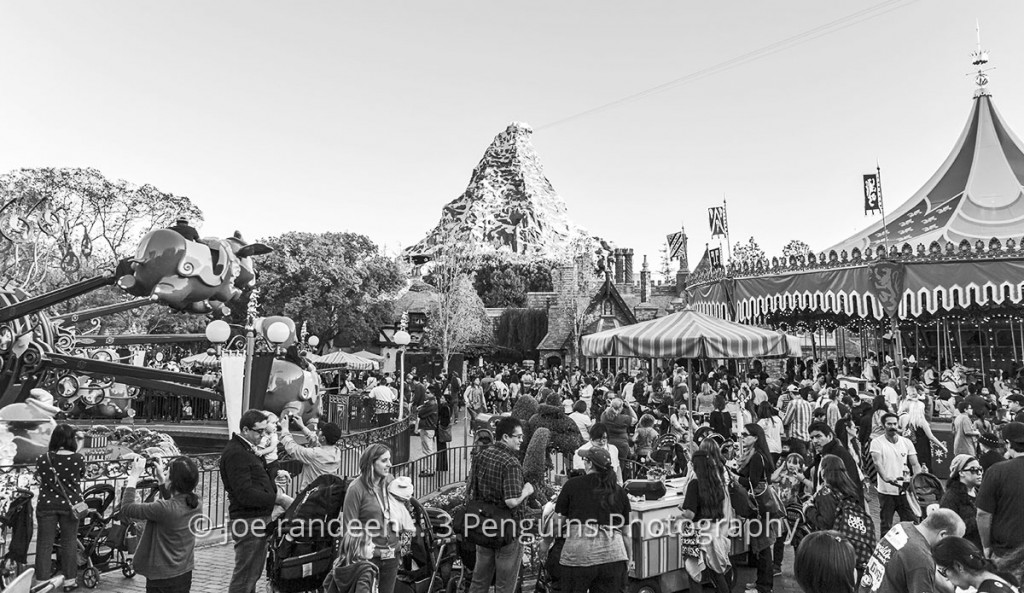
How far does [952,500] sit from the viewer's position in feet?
17.4

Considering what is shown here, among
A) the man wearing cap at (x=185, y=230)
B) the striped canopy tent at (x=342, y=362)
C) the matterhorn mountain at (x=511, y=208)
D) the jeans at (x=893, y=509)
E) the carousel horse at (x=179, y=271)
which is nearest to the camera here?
the jeans at (x=893, y=509)

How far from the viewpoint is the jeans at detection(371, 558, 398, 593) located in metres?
4.54

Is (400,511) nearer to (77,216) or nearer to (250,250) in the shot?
(250,250)

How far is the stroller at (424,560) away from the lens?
5176 mm

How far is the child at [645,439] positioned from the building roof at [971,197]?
8.01 metres

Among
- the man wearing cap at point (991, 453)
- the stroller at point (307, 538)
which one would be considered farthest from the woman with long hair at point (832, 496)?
the stroller at point (307, 538)

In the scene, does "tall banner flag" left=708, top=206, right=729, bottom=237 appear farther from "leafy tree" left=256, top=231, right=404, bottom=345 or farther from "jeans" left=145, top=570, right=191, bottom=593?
"leafy tree" left=256, top=231, right=404, bottom=345

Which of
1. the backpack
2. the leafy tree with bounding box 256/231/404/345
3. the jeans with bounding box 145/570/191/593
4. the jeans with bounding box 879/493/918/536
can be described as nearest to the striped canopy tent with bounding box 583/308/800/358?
the jeans with bounding box 879/493/918/536

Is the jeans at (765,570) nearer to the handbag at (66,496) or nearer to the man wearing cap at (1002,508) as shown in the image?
A: the man wearing cap at (1002,508)

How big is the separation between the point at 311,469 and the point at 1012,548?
18.1ft

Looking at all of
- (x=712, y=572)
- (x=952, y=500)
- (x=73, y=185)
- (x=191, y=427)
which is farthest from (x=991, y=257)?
(x=73, y=185)

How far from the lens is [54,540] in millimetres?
5895

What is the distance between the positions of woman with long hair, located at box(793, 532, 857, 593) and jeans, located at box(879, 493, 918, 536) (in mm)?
4872

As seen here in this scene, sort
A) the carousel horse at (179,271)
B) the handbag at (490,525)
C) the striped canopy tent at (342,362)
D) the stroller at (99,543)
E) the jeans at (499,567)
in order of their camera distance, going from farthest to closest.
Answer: the striped canopy tent at (342,362) → the carousel horse at (179,271) → the stroller at (99,543) → the jeans at (499,567) → the handbag at (490,525)
